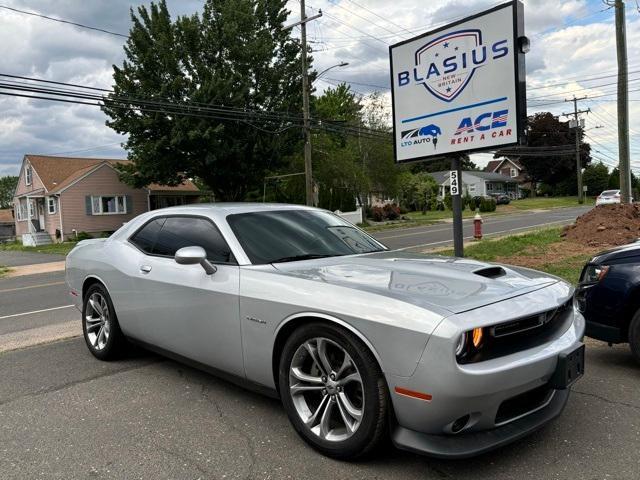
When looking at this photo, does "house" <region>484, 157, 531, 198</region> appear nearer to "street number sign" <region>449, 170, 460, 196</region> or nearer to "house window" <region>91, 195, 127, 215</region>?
"house window" <region>91, 195, 127, 215</region>

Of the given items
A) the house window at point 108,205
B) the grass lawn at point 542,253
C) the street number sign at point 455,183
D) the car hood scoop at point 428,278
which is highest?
the house window at point 108,205

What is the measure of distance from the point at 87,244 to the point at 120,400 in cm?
224

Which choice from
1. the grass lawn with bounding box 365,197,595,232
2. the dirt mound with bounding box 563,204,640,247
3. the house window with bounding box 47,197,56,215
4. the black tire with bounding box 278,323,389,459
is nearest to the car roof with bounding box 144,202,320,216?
the black tire with bounding box 278,323,389,459

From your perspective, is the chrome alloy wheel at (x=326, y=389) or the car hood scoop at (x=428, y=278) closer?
the car hood scoop at (x=428, y=278)

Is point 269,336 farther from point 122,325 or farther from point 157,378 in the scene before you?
point 122,325

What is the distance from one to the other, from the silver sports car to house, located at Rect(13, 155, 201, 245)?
32.2 m

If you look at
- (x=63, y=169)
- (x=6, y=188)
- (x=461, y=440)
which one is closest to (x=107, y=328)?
(x=461, y=440)

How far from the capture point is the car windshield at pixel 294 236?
4000 millimetres

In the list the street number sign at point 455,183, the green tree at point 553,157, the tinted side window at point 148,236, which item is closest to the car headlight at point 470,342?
the tinted side window at point 148,236

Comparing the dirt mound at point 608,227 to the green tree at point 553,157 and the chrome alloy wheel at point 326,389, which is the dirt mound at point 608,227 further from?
the green tree at point 553,157

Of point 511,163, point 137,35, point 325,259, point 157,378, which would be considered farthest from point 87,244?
point 511,163

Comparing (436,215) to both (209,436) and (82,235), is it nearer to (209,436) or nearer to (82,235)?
(82,235)

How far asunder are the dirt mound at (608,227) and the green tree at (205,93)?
16.8 m

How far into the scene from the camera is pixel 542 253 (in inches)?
502
